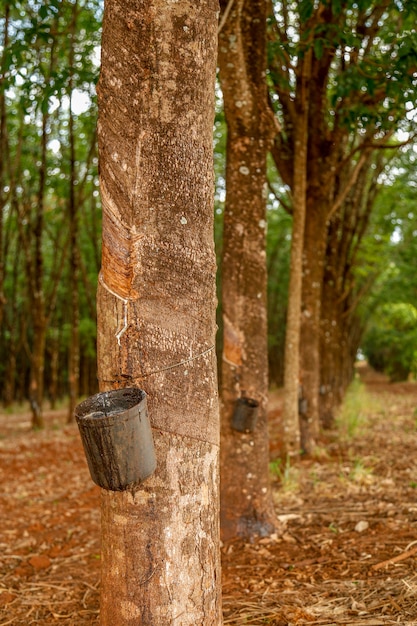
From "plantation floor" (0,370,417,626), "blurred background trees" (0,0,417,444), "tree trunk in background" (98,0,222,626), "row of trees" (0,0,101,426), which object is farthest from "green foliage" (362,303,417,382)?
"tree trunk in background" (98,0,222,626)

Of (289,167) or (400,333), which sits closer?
(289,167)

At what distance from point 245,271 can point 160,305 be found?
7.27ft

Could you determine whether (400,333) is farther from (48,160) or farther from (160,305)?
(160,305)

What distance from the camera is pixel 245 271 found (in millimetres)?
4312

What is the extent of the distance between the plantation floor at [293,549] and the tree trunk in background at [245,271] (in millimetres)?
342

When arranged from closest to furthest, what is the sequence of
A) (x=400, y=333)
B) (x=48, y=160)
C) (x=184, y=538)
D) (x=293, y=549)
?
(x=184, y=538)
(x=293, y=549)
(x=48, y=160)
(x=400, y=333)

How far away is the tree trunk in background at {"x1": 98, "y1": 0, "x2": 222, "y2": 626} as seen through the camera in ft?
6.81

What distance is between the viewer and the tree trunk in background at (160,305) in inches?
81.7

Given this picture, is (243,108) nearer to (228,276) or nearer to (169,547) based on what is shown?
(228,276)

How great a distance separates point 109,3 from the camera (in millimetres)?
2240

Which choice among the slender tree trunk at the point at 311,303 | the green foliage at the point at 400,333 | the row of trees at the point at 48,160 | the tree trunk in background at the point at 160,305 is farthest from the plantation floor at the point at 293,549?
the green foliage at the point at 400,333

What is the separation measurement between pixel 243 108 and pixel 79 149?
9.78m

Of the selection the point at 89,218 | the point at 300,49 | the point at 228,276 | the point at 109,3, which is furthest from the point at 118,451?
the point at 89,218

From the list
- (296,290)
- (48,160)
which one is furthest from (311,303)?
(48,160)
